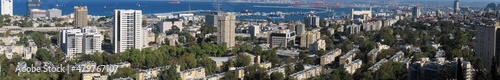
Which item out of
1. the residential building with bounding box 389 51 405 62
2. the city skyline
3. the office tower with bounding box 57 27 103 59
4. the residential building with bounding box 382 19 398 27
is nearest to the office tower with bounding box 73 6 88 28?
the city skyline

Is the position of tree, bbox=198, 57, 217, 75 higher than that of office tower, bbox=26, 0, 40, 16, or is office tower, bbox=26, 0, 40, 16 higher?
office tower, bbox=26, 0, 40, 16

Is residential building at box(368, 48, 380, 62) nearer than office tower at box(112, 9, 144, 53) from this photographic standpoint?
Yes

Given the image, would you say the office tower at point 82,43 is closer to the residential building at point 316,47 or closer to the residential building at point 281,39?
the residential building at point 281,39

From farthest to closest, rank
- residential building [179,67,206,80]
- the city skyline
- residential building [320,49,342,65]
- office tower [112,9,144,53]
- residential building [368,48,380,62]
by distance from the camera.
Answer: office tower [112,9,144,53] < residential building [368,48,380,62] < residential building [320,49,342,65] < residential building [179,67,206,80] < the city skyline

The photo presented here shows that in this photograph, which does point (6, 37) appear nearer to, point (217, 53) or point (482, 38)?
point (217, 53)

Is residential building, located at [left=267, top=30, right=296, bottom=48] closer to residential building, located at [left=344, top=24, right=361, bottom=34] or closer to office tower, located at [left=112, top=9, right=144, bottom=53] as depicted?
office tower, located at [left=112, top=9, right=144, bottom=53]

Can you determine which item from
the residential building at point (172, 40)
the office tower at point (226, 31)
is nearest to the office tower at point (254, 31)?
the residential building at point (172, 40)

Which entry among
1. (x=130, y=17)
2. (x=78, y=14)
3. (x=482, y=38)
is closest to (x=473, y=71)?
(x=482, y=38)
